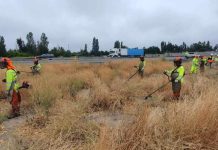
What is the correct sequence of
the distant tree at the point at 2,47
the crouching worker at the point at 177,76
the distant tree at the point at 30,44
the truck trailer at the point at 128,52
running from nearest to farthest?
the crouching worker at the point at 177,76, the distant tree at the point at 2,47, the truck trailer at the point at 128,52, the distant tree at the point at 30,44

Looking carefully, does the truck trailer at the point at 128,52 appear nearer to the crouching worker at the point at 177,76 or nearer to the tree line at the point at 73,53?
the tree line at the point at 73,53

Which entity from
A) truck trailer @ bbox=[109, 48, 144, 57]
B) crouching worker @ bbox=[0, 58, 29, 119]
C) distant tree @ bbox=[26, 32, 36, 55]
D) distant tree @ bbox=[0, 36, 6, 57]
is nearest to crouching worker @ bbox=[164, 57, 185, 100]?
crouching worker @ bbox=[0, 58, 29, 119]

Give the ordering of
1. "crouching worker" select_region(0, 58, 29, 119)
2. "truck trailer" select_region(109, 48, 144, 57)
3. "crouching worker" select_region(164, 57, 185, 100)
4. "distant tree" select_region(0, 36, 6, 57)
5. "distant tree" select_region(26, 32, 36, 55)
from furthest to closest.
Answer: "distant tree" select_region(26, 32, 36, 55), "truck trailer" select_region(109, 48, 144, 57), "distant tree" select_region(0, 36, 6, 57), "crouching worker" select_region(164, 57, 185, 100), "crouching worker" select_region(0, 58, 29, 119)

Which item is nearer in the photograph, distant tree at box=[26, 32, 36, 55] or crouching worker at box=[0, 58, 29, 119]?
crouching worker at box=[0, 58, 29, 119]

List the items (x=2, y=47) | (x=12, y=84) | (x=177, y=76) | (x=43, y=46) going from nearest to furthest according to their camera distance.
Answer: (x=12, y=84) → (x=177, y=76) → (x=2, y=47) → (x=43, y=46)

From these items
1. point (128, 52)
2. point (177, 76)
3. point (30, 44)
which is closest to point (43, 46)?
point (30, 44)

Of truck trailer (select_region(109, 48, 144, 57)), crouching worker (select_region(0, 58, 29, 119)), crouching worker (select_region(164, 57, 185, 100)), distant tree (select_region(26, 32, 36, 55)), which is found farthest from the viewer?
distant tree (select_region(26, 32, 36, 55))

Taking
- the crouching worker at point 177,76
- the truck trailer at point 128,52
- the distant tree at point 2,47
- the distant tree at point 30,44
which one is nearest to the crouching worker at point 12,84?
the crouching worker at point 177,76

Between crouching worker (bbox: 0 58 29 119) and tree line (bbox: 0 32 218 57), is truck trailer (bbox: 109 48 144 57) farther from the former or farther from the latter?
crouching worker (bbox: 0 58 29 119)

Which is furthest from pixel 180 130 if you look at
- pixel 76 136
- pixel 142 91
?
pixel 142 91

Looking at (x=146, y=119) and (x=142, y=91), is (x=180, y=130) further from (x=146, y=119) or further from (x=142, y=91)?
(x=142, y=91)

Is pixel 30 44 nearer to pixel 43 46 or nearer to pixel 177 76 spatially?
pixel 43 46

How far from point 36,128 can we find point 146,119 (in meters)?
4.26

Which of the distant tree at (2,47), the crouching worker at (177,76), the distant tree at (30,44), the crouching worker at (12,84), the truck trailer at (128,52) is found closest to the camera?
the crouching worker at (12,84)
